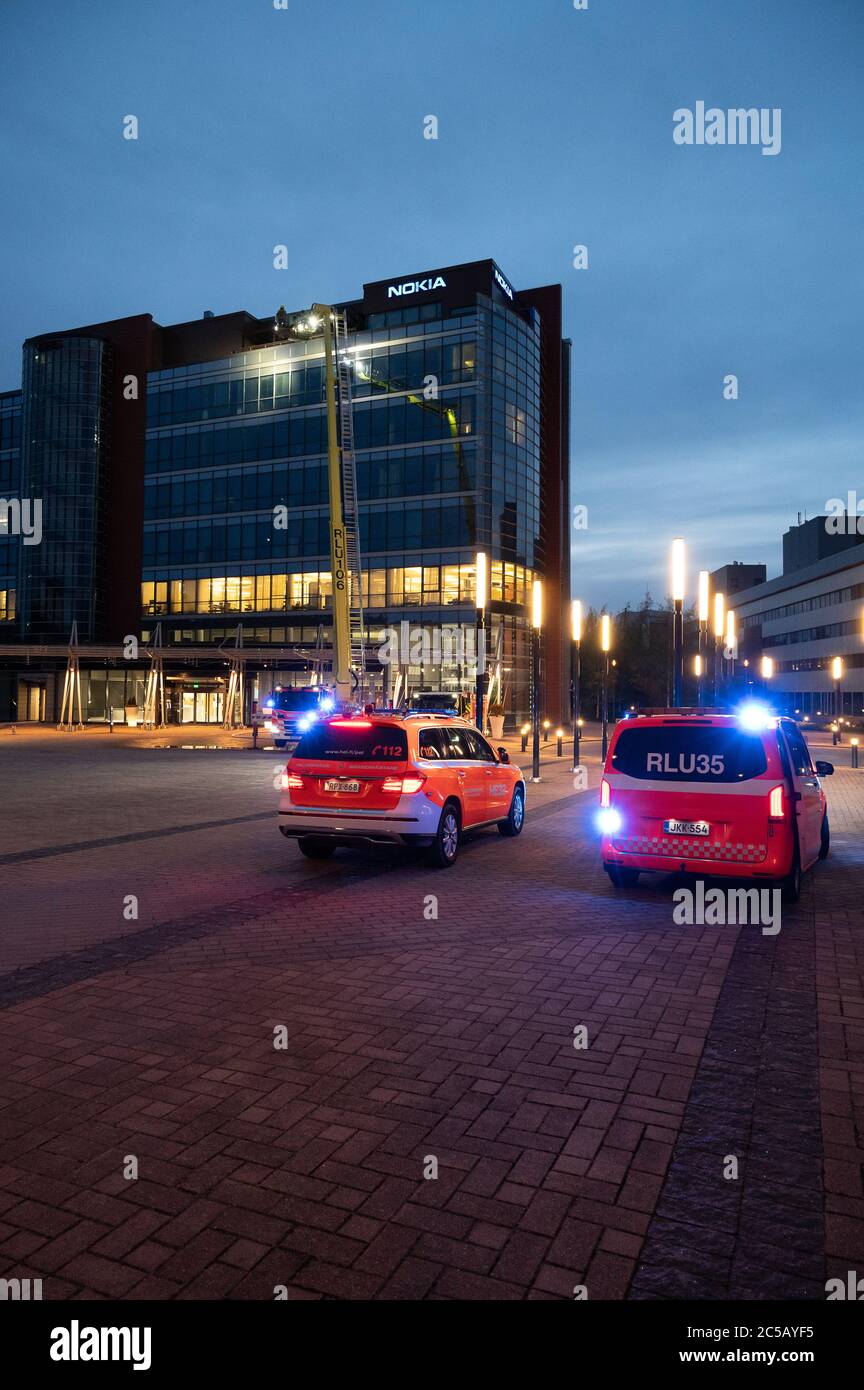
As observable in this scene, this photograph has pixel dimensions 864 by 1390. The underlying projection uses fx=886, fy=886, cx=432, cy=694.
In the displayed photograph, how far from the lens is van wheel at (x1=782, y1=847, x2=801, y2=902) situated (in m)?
A: 8.02

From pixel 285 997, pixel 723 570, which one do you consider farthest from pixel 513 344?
pixel 723 570

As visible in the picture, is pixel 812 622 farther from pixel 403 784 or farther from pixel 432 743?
pixel 403 784

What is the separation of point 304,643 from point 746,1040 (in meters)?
53.7

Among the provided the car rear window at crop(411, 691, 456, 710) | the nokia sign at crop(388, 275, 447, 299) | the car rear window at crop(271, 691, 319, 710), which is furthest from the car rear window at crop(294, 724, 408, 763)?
the nokia sign at crop(388, 275, 447, 299)

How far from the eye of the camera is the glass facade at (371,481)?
179ft

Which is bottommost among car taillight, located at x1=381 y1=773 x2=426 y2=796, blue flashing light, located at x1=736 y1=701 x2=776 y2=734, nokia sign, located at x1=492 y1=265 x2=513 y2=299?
car taillight, located at x1=381 y1=773 x2=426 y2=796

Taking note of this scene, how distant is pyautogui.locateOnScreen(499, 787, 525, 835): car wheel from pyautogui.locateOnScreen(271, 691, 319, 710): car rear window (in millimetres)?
17649

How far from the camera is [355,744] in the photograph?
9664 millimetres

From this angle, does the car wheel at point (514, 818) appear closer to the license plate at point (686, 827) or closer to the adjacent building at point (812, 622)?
the license plate at point (686, 827)

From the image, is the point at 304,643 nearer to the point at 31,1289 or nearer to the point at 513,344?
the point at 513,344

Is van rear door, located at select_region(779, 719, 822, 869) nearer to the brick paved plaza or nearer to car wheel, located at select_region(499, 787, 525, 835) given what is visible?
the brick paved plaza

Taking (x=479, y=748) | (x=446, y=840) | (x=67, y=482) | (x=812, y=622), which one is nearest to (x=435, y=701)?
(x=479, y=748)

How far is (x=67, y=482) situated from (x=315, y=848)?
212 feet

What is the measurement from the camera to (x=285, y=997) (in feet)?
18.5
